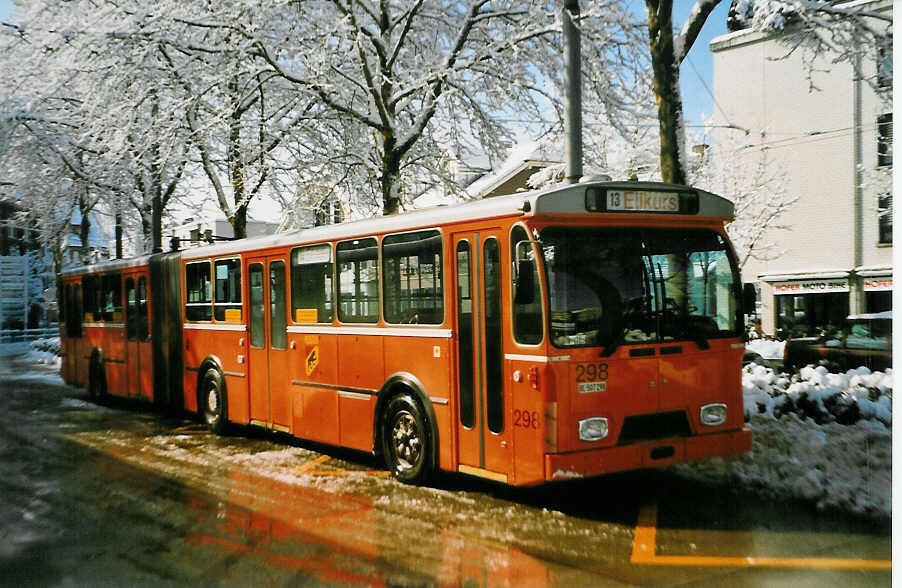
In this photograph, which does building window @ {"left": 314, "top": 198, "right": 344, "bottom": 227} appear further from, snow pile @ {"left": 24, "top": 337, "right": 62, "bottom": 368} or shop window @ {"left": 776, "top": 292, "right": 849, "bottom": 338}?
snow pile @ {"left": 24, "top": 337, "right": 62, "bottom": 368}

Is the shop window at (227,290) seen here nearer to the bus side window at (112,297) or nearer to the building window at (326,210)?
the bus side window at (112,297)

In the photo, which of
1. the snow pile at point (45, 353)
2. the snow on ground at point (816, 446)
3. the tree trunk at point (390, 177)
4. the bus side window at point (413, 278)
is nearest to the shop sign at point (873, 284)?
the snow on ground at point (816, 446)

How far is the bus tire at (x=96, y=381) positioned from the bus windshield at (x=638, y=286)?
1256cm

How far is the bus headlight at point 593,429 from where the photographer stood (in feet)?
22.0

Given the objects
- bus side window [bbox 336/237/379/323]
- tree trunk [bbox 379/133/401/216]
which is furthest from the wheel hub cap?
tree trunk [bbox 379/133/401/216]

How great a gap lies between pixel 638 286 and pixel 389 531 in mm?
2866

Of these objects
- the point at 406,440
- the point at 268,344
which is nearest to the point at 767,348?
the point at 268,344

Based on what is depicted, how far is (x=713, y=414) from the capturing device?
738 centimetres

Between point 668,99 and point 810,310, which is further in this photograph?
point 810,310

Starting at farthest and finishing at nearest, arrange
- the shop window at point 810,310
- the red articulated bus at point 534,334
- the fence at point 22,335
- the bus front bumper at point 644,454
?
the fence at point 22,335
the shop window at point 810,310
the red articulated bus at point 534,334
the bus front bumper at point 644,454

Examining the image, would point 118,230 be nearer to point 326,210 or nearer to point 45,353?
point 45,353

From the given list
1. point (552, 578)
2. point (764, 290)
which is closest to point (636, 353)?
point (552, 578)

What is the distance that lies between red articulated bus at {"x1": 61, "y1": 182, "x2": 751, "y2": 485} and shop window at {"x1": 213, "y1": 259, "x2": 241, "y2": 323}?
2265 mm

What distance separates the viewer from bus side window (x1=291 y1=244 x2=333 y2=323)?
964 cm
